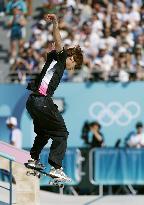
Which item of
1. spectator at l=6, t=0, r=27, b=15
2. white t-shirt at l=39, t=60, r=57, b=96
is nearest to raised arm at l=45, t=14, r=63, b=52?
white t-shirt at l=39, t=60, r=57, b=96

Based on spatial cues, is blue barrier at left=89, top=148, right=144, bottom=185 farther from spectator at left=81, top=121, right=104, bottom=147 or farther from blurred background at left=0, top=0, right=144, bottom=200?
spectator at left=81, top=121, right=104, bottom=147

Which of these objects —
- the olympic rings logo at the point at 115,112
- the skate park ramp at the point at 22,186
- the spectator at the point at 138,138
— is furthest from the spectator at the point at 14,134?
the skate park ramp at the point at 22,186

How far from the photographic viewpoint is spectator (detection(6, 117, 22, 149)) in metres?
19.7

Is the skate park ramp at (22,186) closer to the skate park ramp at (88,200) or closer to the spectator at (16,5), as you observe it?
the skate park ramp at (88,200)

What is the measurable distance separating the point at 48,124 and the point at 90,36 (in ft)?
33.2

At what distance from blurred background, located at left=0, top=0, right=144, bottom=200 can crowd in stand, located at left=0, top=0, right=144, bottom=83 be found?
2 centimetres

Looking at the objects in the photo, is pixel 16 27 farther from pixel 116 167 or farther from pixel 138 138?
pixel 116 167

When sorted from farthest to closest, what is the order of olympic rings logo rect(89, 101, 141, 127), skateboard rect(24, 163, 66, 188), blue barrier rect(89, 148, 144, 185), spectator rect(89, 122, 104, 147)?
1. olympic rings logo rect(89, 101, 141, 127)
2. spectator rect(89, 122, 104, 147)
3. blue barrier rect(89, 148, 144, 185)
4. skateboard rect(24, 163, 66, 188)

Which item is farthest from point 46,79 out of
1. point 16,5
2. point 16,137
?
point 16,5

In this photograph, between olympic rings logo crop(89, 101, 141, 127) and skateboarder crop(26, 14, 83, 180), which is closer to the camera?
skateboarder crop(26, 14, 83, 180)

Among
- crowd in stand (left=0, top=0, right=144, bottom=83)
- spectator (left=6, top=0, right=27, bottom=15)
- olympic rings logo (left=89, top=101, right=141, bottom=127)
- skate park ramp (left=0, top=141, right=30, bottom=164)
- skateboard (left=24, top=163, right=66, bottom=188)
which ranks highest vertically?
spectator (left=6, top=0, right=27, bottom=15)

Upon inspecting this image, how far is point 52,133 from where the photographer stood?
39.9 ft

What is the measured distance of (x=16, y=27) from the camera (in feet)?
75.3

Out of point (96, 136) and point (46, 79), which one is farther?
A: point (96, 136)
